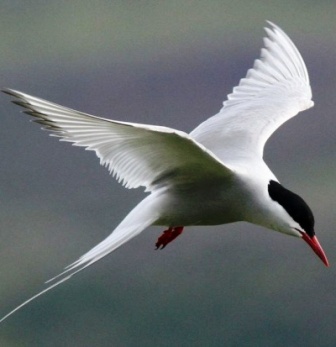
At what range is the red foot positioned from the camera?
5.46 m

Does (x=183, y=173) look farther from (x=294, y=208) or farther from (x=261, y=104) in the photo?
(x=261, y=104)

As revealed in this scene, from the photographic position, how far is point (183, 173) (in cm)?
489

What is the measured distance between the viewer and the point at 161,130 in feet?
13.9

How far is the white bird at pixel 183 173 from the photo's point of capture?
14.6 ft

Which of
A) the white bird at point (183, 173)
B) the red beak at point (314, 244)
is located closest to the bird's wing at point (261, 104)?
the white bird at point (183, 173)

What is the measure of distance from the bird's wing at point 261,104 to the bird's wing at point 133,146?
0.34 metres

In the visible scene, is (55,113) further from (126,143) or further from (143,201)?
(143,201)

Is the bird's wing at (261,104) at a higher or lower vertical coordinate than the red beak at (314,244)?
higher

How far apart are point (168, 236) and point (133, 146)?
86 centimetres

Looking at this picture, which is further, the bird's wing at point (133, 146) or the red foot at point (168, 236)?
the red foot at point (168, 236)

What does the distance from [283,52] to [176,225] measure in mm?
1694

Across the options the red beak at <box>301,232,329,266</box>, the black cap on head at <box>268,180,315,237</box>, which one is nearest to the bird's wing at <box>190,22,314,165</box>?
the black cap on head at <box>268,180,315,237</box>

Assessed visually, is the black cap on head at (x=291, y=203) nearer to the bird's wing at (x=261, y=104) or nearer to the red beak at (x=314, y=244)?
the red beak at (x=314, y=244)

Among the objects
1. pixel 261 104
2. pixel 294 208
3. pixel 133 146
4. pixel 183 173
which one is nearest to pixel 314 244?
pixel 294 208
